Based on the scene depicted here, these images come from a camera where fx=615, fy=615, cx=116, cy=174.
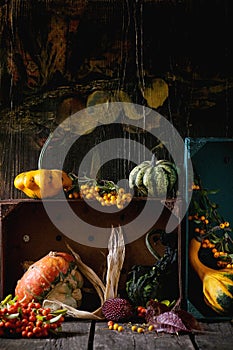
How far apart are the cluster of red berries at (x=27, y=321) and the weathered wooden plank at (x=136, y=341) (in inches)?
7.3

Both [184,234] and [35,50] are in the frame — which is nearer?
[184,234]

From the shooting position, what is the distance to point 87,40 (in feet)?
9.29

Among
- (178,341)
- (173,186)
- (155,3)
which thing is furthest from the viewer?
(155,3)

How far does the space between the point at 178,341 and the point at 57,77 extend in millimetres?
1309

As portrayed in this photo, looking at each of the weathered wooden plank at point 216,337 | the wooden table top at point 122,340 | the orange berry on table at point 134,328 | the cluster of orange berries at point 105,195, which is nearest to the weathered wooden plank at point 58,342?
the wooden table top at point 122,340

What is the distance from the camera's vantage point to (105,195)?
2.61 m

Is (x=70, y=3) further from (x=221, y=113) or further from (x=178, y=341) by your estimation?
(x=178, y=341)

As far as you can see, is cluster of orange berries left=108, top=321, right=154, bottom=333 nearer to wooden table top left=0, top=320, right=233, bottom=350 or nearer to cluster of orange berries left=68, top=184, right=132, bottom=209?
wooden table top left=0, top=320, right=233, bottom=350

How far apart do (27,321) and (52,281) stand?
269mm

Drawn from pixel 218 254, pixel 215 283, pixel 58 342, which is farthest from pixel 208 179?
pixel 58 342

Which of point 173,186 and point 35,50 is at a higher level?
point 35,50

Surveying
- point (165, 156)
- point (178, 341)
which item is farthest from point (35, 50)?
point (178, 341)

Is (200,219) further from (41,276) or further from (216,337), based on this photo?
(41,276)

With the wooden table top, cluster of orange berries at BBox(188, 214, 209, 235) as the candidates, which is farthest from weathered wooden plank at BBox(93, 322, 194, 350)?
cluster of orange berries at BBox(188, 214, 209, 235)
